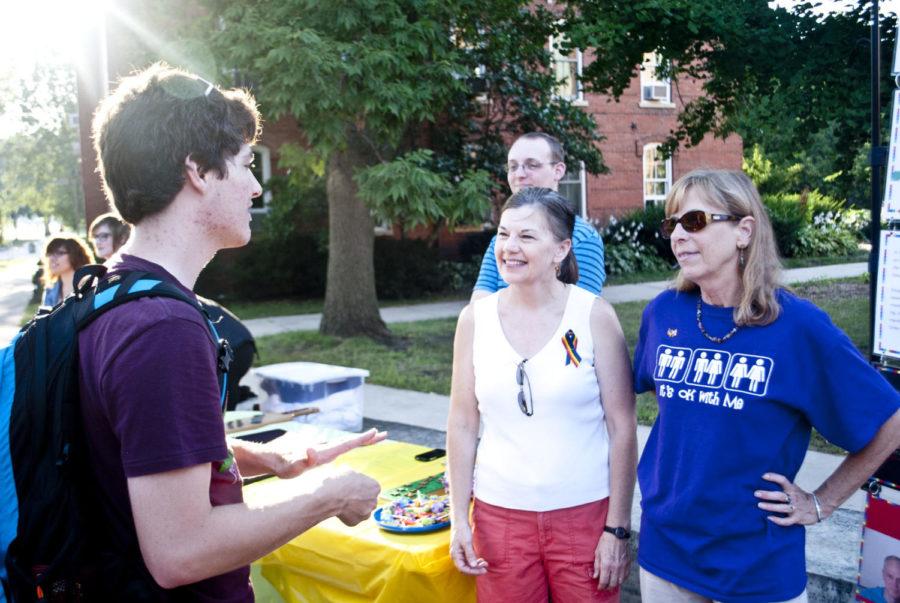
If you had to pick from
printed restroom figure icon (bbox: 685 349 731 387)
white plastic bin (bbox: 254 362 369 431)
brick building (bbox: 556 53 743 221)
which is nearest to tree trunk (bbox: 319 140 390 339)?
white plastic bin (bbox: 254 362 369 431)

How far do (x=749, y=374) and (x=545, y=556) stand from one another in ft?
2.83

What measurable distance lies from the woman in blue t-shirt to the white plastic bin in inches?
139

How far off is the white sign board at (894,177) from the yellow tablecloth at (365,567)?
76.5 inches

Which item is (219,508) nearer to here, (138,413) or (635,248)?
(138,413)

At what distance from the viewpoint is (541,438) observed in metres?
2.56

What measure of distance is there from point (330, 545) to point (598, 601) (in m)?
0.96

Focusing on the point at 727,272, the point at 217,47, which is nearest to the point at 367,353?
the point at 217,47

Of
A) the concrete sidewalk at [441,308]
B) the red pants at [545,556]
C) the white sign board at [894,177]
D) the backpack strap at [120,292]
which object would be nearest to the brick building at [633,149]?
the concrete sidewalk at [441,308]

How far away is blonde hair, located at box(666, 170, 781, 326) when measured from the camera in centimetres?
227

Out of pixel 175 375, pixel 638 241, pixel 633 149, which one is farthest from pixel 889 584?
pixel 633 149

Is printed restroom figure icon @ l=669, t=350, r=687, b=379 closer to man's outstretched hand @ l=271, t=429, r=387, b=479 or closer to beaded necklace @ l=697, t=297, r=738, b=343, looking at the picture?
beaded necklace @ l=697, t=297, r=738, b=343

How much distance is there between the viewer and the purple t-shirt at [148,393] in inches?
55.9

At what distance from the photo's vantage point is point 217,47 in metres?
9.10

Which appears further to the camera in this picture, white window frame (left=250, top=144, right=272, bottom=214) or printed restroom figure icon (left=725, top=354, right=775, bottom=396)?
white window frame (left=250, top=144, right=272, bottom=214)
